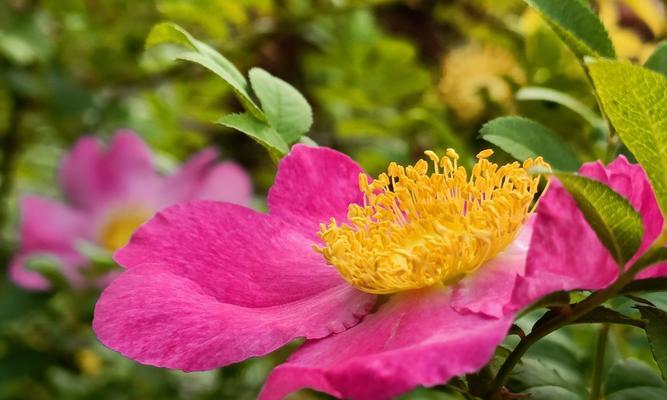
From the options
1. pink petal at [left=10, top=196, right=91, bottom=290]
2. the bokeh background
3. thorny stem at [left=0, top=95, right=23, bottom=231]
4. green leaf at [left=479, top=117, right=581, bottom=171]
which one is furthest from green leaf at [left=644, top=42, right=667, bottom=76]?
thorny stem at [left=0, top=95, right=23, bottom=231]

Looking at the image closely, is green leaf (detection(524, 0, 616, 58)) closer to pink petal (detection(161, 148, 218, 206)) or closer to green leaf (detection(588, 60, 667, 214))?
green leaf (detection(588, 60, 667, 214))

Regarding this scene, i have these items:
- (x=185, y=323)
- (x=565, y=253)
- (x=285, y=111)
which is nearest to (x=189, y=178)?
(x=285, y=111)

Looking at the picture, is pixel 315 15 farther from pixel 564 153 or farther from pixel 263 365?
pixel 564 153

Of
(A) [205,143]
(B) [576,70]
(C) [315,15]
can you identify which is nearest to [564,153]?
(B) [576,70]

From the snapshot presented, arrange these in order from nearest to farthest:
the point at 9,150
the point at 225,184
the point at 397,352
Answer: the point at 397,352
the point at 225,184
the point at 9,150

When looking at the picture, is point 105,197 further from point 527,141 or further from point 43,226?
point 527,141

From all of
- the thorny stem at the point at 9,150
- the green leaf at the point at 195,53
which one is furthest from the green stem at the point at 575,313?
the thorny stem at the point at 9,150
